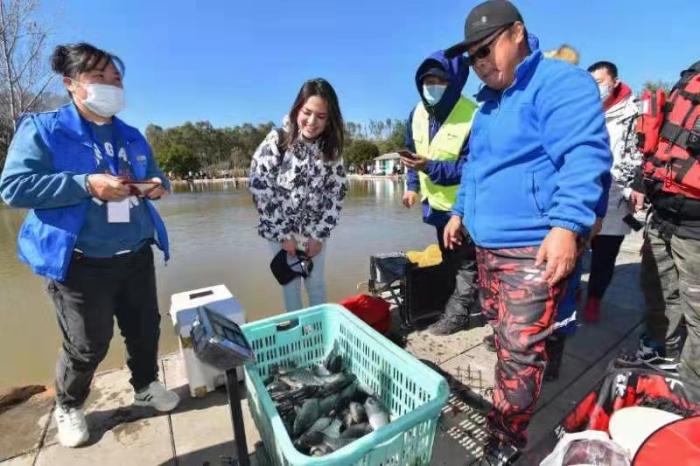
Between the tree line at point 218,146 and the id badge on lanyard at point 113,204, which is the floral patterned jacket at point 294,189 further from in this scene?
the tree line at point 218,146

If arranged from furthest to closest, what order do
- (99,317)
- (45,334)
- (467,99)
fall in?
(45,334)
(467,99)
(99,317)

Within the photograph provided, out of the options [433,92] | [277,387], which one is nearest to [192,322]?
[277,387]

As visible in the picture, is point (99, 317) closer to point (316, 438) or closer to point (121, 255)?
point (121, 255)

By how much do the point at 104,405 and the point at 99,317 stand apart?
757mm

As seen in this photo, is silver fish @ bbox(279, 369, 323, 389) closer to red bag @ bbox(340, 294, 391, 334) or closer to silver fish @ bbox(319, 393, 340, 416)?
silver fish @ bbox(319, 393, 340, 416)

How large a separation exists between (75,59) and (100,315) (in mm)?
1186

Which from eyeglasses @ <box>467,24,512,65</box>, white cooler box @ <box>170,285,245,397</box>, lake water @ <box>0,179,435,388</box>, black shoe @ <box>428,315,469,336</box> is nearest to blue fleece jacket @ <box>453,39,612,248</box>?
eyeglasses @ <box>467,24,512,65</box>

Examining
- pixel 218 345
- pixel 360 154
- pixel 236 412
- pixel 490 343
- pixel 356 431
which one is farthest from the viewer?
pixel 360 154

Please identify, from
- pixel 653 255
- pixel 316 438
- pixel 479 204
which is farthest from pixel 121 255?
pixel 653 255

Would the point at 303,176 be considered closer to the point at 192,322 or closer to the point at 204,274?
the point at 192,322

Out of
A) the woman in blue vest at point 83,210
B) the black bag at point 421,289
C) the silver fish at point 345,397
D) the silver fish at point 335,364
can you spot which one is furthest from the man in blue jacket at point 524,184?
the woman in blue vest at point 83,210

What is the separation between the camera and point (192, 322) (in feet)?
6.71

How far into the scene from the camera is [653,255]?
2281mm

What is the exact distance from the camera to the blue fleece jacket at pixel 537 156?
1.25m
